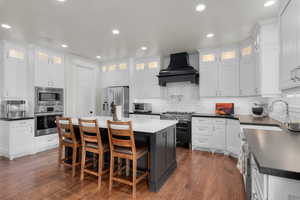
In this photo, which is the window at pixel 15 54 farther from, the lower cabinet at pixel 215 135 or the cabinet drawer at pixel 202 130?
the cabinet drawer at pixel 202 130

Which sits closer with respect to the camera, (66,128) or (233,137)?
(66,128)

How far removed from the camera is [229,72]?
4.00 m

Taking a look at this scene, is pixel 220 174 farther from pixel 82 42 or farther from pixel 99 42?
pixel 82 42

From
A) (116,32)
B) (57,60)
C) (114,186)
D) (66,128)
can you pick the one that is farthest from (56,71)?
(114,186)

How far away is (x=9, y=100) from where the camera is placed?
3643 mm

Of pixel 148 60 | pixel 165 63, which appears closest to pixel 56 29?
pixel 148 60

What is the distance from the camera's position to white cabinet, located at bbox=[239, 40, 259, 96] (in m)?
3.54

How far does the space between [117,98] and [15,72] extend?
286 cm

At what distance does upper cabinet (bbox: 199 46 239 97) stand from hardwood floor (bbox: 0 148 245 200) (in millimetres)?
1824

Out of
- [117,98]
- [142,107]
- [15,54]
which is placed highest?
[15,54]

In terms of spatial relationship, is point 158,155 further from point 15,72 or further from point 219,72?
point 15,72

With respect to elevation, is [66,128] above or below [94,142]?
above

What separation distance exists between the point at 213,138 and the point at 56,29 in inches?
175

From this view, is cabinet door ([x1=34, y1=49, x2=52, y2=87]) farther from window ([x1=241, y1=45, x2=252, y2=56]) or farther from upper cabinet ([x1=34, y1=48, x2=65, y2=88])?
window ([x1=241, y1=45, x2=252, y2=56])
